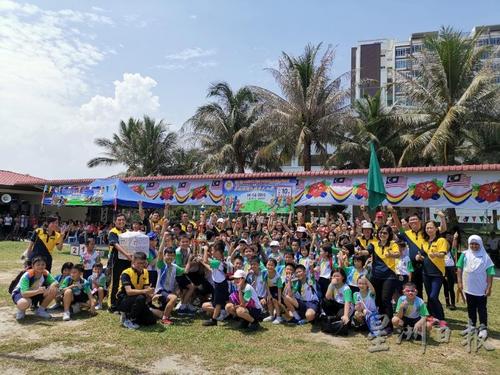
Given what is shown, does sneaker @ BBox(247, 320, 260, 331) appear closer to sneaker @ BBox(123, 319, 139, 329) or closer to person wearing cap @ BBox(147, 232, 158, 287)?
sneaker @ BBox(123, 319, 139, 329)

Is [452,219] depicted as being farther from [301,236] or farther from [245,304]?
[245,304]

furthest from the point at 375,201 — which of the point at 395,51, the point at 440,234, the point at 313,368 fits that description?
the point at 395,51

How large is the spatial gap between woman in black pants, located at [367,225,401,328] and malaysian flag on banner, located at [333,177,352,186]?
733 centimetres

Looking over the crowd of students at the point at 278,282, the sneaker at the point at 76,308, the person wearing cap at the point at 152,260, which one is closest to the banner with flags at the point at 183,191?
the person wearing cap at the point at 152,260

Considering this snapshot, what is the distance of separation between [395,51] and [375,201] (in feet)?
219

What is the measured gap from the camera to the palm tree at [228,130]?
2609 centimetres

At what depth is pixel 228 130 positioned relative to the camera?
26625mm

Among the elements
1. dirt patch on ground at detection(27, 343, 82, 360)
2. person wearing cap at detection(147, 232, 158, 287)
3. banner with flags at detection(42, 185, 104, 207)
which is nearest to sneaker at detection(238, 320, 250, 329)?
person wearing cap at detection(147, 232, 158, 287)

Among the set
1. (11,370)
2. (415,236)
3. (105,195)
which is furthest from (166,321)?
(105,195)

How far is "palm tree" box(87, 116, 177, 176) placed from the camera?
31.6 meters

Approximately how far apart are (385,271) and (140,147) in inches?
1083

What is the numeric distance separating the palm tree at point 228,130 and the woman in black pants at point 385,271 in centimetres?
1941

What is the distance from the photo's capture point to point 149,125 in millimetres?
32094

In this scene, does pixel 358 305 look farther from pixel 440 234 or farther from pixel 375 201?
pixel 375 201
